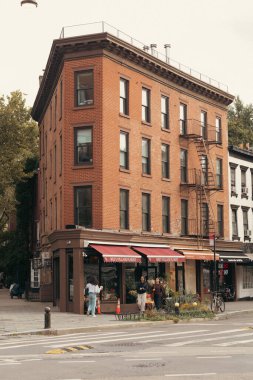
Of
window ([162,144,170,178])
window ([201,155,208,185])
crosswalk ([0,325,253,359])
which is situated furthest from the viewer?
window ([201,155,208,185])

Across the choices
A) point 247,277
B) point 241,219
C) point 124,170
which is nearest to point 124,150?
point 124,170

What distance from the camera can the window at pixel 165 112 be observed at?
140 feet

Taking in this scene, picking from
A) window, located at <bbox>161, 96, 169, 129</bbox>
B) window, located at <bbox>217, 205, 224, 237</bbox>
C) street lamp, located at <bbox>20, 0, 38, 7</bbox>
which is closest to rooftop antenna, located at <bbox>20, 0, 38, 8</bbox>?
street lamp, located at <bbox>20, 0, 38, 7</bbox>

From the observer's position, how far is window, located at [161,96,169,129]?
140 ft

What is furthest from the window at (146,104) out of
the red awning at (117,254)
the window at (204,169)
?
the red awning at (117,254)

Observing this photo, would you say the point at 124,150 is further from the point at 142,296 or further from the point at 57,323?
the point at 57,323

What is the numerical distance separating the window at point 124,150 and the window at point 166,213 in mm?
4811

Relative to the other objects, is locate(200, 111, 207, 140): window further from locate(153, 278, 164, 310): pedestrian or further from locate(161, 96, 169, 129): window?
locate(153, 278, 164, 310): pedestrian

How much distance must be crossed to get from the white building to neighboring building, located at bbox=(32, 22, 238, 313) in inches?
134

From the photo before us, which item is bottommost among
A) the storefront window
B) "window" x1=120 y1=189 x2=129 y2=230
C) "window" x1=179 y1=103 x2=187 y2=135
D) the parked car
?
the parked car

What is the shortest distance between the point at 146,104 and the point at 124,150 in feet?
12.9

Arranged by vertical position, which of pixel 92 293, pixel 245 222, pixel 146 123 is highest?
pixel 146 123

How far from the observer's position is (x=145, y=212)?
133 ft

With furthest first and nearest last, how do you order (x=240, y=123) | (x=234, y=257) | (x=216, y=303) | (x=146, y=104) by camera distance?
(x=240, y=123) < (x=234, y=257) < (x=146, y=104) < (x=216, y=303)
